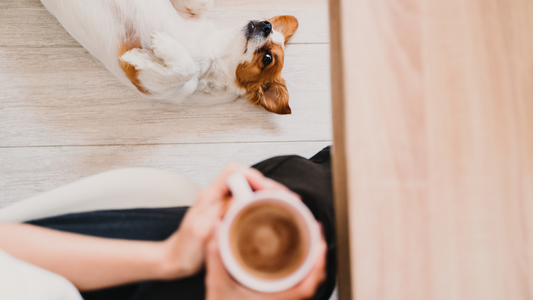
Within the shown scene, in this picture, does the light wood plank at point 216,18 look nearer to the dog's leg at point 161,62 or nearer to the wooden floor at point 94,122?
the wooden floor at point 94,122

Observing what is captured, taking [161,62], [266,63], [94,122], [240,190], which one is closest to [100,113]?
[94,122]

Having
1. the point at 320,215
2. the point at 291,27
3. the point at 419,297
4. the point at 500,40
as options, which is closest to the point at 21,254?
the point at 320,215

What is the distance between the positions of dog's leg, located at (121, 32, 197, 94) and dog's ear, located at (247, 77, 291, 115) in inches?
12.1

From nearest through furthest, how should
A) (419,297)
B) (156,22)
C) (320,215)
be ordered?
(419,297), (320,215), (156,22)

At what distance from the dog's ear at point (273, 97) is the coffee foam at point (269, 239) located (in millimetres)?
872

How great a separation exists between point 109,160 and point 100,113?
0.71 ft

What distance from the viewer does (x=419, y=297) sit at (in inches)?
16.8

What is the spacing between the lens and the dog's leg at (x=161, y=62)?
1.17 m

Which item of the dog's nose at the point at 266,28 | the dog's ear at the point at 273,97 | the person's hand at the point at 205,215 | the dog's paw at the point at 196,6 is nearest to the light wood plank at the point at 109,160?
the dog's ear at the point at 273,97

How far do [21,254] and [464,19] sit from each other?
3.17ft

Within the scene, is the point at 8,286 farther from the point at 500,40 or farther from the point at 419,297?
the point at 500,40

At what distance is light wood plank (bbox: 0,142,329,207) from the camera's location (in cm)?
132

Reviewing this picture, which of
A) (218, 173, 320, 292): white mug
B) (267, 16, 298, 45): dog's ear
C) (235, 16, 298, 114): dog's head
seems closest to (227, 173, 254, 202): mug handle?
(218, 173, 320, 292): white mug

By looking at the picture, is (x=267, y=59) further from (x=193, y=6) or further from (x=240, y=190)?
(x=240, y=190)
